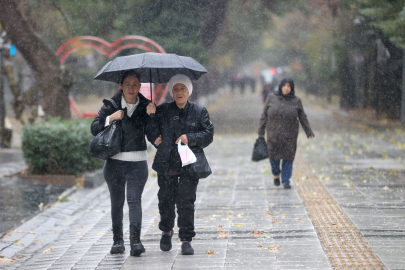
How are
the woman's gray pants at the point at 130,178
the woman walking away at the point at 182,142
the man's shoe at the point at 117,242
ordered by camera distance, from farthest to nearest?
the man's shoe at the point at 117,242 → the woman's gray pants at the point at 130,178 → the woman walking away at the point at 182,142

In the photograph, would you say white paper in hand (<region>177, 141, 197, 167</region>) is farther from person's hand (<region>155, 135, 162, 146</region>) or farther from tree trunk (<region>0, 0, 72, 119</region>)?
tree trunk (<region>0, 0, 72, 119</region>)

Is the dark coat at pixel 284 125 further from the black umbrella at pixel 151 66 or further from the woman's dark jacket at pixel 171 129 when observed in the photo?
the woman's dark jacket at pixel 171 129

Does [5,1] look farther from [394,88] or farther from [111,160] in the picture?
[394,88]

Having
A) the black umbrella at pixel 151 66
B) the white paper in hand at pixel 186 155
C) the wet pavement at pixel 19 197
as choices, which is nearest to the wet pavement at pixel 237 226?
the wet pavement at pixel 19 197

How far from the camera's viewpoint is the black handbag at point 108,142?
17.0 ft

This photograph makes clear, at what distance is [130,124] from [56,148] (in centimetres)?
530

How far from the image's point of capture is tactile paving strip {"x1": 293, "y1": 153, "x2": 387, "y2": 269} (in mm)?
4980

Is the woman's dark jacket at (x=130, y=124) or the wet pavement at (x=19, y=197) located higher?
the woman's dark jacket at (x=130, y=124)

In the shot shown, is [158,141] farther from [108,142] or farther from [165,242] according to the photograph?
[165,242]

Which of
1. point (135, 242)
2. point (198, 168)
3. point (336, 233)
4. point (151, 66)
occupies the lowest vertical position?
point (336, 233)

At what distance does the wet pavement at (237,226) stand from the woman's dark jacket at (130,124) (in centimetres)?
106

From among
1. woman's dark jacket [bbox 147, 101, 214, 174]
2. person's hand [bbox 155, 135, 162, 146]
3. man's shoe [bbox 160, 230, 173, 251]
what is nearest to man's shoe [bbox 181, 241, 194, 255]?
man's shoe [bbox 160, 230, 173, 251]

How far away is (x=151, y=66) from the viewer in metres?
5.03

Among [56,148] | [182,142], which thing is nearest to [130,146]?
[182,142]
